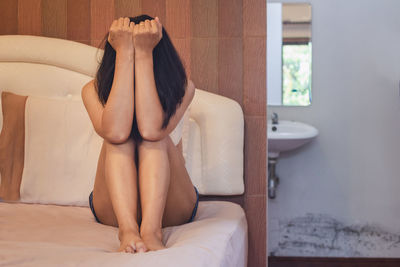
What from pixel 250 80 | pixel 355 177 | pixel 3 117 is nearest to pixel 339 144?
pixel 355 177

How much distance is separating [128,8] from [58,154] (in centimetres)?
76

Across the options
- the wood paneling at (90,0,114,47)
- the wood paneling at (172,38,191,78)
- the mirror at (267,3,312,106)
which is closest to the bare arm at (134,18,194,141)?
the wood paneling at (172,38,191,78)

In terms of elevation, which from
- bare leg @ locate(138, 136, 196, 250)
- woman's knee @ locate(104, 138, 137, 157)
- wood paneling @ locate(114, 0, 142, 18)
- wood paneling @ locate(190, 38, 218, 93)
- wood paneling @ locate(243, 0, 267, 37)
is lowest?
bare leg @ locate(138, 136, 196, 250)

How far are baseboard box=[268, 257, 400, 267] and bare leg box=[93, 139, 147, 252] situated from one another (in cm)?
170

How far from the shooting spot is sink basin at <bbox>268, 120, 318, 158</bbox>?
283 centimetres

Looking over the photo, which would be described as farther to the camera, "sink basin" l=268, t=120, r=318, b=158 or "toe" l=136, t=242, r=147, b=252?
"sink basin" l=268, t=120, r=318, b=158

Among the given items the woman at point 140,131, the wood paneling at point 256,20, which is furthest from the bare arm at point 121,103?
the wood paneling at point 256,20

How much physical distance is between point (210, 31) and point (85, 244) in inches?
47.6

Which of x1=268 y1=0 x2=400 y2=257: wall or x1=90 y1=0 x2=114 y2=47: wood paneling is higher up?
x1=90 y1=0 x2=114 y2=47: wood paneling

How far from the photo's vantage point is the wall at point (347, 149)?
3.06 metres

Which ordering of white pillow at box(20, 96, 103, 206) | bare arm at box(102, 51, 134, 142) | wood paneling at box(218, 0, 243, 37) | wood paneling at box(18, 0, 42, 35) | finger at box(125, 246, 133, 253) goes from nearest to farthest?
finger at box(125, 246, 133, 253), bare arm at box(102, 51, 134, 142), white pillow at box(20, 96, 103, 206), wood paneling at box(218, 0, 243, 37), wood paneling at box(18, 0, 42, 35)

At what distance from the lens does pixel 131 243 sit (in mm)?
1270

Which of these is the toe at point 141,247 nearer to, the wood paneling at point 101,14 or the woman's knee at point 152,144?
the woman's knee at point 152,144

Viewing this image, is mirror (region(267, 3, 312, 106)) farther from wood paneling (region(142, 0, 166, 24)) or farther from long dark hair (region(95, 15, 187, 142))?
long dark hair (region(95, 15, 187, 142))
